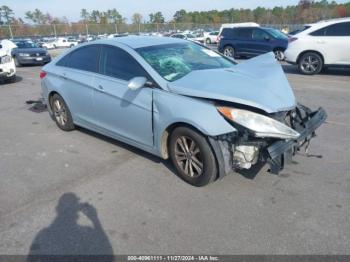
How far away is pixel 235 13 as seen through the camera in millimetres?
93750

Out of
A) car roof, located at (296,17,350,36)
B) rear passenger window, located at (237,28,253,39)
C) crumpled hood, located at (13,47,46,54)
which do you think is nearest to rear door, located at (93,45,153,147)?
car roof, located at (296,17,350,36)

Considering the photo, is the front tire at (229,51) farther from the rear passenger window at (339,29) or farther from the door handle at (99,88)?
the door handle at (99,88)

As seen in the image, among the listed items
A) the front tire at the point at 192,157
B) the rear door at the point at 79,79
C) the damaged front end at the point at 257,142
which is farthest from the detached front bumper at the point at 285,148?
the rear door at the point at 79,79

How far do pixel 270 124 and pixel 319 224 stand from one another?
1021 mm

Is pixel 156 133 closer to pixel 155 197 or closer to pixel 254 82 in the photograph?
pixel 155 197

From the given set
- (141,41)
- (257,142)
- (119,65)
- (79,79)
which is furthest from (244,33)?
(257,142)

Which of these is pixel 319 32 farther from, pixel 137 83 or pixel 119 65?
pixel 137 83

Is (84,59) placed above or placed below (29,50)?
above

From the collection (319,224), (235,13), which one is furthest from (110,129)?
(235,13)

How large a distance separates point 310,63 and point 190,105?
8974mm

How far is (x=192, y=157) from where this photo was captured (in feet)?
11.8

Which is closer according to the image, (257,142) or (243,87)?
(257,142)

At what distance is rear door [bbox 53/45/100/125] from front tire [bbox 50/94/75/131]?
0.20 meters

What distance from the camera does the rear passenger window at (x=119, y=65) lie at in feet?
13.3
